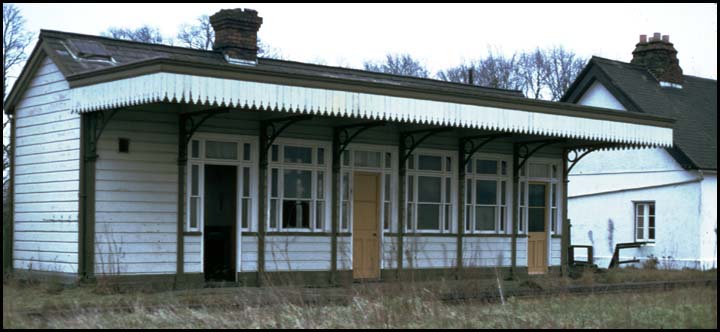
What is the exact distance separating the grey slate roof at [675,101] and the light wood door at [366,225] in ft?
36.6

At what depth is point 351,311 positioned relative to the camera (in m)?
12.2

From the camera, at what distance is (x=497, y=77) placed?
56875mm

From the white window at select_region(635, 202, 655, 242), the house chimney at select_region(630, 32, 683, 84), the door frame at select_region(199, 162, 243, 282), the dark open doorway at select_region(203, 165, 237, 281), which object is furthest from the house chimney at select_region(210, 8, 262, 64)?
the house chimney at select_region(630, 32, 683, 84)

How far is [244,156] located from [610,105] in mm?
15971

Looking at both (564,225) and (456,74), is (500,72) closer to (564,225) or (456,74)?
(456,74)

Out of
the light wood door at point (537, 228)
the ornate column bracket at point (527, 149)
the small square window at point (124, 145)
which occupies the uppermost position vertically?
the ornate column bracket at point (527, 149)

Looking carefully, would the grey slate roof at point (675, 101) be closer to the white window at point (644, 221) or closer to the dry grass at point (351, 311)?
the white window at point (644, 221)

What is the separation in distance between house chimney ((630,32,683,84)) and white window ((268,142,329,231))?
54.6 feet

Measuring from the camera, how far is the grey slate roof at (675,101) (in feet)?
90.3

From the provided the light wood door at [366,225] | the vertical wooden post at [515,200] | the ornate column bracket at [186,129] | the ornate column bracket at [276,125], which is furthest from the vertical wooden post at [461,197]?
the ornate column bracket at [186,129]

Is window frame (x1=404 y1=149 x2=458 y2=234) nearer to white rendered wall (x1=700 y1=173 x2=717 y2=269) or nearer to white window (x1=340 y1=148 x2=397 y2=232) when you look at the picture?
white window (x1=340 y1=148 x2=397 y2=232)

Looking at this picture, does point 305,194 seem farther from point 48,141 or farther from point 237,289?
point 48,141

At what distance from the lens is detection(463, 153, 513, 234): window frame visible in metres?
20.6

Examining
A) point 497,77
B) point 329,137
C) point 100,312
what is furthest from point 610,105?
point 497,77
